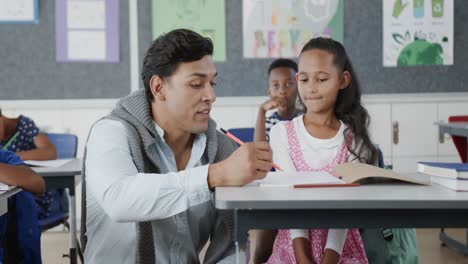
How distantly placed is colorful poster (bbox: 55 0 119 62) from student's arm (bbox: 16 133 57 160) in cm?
124

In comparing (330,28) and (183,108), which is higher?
(330,28)

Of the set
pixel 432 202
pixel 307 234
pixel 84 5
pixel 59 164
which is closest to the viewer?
pixel 432 202

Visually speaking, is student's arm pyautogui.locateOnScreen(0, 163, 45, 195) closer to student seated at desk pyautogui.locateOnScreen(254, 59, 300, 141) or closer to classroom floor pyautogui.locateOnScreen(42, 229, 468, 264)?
student seated at desk pyautogui.locateOnScreen(254, 59, 300, 141)

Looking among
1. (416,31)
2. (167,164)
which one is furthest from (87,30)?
(167,164)

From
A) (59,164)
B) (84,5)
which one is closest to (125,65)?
(84,5)

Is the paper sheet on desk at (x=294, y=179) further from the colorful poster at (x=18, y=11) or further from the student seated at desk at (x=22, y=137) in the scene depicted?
the colorful poster at (x=18, y=11)

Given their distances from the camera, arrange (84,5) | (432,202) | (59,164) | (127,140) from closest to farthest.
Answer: (432,202), (127,140), (59,164), (84,5)

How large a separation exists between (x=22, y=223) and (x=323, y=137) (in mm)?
Answer: 953

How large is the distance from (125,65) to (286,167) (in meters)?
2.71

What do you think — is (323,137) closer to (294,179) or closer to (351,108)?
(351,108)

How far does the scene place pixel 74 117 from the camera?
461 cm

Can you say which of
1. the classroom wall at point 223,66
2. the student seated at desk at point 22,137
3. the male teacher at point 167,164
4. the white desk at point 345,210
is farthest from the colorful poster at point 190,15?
the white desk at point 345,210

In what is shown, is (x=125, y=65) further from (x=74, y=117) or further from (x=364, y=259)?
(x=364, y=259)

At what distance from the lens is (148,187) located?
1.45 meters
